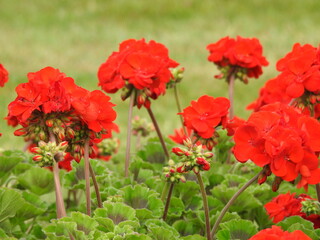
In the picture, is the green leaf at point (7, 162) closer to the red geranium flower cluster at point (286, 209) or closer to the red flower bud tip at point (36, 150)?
the red flower bud tip at point (36, 150)

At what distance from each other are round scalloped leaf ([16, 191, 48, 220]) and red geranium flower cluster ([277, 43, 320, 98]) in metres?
0.85

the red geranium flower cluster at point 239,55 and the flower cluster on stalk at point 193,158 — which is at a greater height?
the red geranium flower cluster at point 239,55

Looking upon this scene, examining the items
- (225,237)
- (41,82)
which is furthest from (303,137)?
(41,82)

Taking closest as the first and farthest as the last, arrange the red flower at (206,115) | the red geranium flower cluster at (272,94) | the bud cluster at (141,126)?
the red flower at (206,115) → the red geranium flower cluster at (272,94) → the bud cluster at (141,126)

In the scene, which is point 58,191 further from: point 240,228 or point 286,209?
point 286,209

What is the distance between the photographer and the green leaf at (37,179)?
2.23 m

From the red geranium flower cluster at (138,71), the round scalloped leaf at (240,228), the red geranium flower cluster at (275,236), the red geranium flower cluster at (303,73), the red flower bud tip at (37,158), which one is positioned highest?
the red geranium flower cluster at (138,71)

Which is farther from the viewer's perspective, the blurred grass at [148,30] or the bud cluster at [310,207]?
the blurred grass at [148,30]

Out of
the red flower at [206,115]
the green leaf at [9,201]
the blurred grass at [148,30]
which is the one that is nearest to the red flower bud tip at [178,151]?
the red flower at [206,115]

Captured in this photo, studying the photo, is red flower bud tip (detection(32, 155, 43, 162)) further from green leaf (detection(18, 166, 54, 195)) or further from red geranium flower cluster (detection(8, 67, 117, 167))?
green leaf (detection(18, 166, 54, 195))

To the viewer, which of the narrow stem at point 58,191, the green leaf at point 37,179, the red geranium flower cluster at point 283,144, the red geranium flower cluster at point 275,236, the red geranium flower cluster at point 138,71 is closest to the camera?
the red geranium flower cluster at point 275,236

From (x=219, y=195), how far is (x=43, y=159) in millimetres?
731

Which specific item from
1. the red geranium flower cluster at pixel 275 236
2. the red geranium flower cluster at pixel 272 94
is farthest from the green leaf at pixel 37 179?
the red geranium flower cluster at pixel 275 236

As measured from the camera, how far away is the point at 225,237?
1763 millimetres
